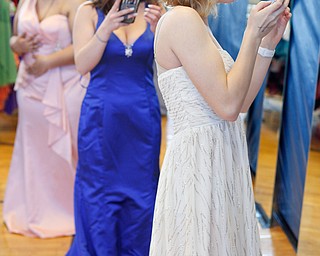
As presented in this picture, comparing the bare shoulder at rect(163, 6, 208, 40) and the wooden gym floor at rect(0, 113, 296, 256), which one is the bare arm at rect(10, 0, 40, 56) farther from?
the bare shoulder at rect(163, 6, 208, 40)

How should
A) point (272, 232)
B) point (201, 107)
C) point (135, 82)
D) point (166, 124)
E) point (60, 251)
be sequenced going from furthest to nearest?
point (166, 124) → point (272, 232) → point (60, 251) → point (135, 82) → point (201, 107)

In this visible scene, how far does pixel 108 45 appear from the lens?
236 cm

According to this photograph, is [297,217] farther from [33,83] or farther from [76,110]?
[33,83]

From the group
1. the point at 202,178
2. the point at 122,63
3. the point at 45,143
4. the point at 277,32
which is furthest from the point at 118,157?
the point at 277,32

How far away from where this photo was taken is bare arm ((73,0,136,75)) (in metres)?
2.21

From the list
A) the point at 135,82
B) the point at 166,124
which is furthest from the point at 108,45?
the point at 166,124

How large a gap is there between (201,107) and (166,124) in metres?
4.27

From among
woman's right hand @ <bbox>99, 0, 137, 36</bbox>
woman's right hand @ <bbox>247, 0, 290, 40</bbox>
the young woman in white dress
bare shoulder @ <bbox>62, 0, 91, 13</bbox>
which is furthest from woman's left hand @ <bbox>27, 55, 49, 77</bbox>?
woman's right hand @ <bbox>247, 0, 290, 40</bbox>

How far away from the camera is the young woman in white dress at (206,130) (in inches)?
58.0

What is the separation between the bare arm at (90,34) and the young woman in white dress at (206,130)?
0.67 m

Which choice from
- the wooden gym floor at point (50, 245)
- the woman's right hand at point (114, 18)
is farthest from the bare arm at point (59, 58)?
the wooden gym floor at point (50, 245)

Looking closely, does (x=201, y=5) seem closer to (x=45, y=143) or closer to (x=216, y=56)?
(x=216, y=56)

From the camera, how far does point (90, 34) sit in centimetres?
238

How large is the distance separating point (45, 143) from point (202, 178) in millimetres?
1730
